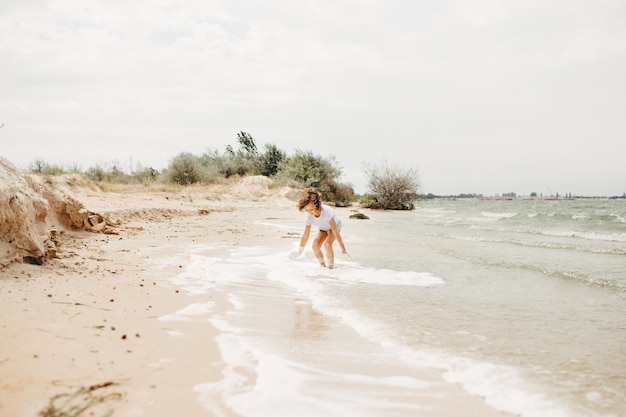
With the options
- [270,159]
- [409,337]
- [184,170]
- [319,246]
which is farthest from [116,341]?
[270,159]

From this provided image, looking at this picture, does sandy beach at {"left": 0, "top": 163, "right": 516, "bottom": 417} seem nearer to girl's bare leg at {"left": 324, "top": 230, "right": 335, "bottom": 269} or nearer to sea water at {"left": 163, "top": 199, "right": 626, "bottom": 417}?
sea water at {"left": 163, "top": 199, "right": 626, "bottom": 417}

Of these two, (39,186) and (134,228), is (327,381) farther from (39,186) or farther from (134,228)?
(134,228)

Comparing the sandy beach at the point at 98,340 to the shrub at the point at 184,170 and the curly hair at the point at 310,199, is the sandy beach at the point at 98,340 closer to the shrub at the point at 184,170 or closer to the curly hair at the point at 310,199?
the curly hair at the point at 310,199

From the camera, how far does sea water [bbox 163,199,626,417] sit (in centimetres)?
234

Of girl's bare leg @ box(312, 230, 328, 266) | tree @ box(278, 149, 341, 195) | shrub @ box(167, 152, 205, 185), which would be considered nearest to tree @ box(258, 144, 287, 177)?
tree @ box(278, 149, 341, 195)

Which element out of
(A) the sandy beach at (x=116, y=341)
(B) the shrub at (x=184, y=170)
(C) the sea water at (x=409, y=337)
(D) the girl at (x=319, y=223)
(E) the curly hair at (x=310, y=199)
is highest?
(B) the shrub at (x=184, y=170)

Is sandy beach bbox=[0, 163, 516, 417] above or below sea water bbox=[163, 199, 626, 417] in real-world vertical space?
above

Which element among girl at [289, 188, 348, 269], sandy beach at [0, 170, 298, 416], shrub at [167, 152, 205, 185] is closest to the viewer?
sandy beach at [0, 170, 298, 416]

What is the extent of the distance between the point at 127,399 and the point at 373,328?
2.21 metres

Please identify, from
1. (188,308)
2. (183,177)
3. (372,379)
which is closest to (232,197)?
(183,177)

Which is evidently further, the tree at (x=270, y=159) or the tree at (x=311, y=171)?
the tree at (x=270, y=159)

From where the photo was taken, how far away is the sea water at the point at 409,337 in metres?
2.34

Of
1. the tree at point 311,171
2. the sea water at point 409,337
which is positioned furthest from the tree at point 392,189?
the sea water at point 409,337

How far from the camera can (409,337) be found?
3473 millimetres
